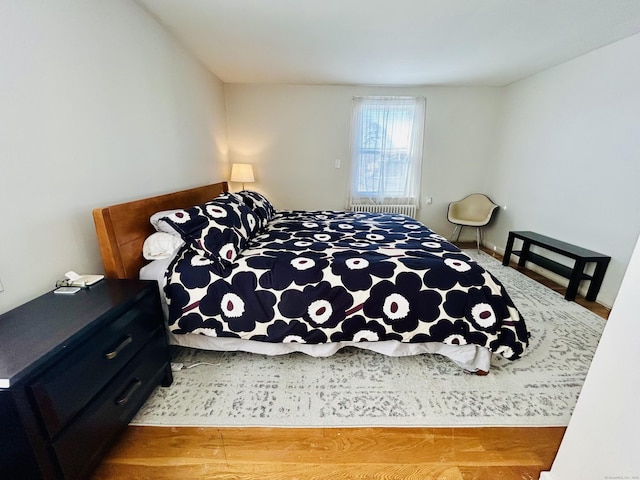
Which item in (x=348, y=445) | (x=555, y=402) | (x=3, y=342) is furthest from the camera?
(x=555, y=402)

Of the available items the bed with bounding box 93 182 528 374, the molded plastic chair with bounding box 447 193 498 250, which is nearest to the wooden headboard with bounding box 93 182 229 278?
the bed with bounding box 93 182 528 374

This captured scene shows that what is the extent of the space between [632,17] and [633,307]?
2590mm

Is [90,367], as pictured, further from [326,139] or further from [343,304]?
[326,139]

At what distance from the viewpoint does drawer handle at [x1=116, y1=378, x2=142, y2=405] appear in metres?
1.13

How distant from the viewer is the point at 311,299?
153 cm

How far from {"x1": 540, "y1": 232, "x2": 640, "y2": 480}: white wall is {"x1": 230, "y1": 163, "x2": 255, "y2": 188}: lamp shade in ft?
11.6

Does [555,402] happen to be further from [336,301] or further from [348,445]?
[336,301]

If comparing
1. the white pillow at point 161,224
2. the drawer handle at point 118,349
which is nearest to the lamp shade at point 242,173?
the white pillow at point 161,224

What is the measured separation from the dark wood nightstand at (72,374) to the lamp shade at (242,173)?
8.23 ft

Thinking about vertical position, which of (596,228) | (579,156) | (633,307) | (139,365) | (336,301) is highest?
(579,156)

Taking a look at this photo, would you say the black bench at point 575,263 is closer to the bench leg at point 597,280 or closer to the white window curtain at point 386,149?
the bench leg at point 597,280

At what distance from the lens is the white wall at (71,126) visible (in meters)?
1.12

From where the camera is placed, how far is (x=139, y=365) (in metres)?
1.26

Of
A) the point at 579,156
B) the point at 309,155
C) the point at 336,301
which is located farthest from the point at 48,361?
the point at 579,156
